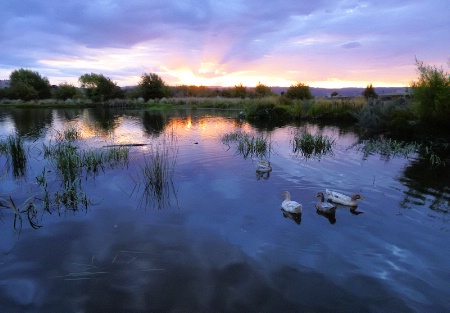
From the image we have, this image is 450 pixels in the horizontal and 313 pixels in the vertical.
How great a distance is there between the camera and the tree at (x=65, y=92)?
80.6 meters

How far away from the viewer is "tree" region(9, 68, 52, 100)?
75.5 meters

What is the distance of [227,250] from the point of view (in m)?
6.50

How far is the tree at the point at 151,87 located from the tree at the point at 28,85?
94.1 feet

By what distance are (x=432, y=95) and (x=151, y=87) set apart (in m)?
69.2

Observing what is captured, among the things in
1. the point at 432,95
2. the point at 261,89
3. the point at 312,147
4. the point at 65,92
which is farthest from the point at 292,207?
the point at 65,92

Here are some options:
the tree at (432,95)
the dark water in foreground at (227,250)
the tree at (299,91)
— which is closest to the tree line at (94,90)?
the tree at (299,91)

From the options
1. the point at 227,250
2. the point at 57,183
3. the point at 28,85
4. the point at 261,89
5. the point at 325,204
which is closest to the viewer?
the point at 227,250

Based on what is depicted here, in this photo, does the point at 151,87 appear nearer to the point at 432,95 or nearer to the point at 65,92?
the point at 65,92

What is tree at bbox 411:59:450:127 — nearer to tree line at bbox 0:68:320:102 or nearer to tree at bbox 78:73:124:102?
tree line at bbox 0:68:320:102

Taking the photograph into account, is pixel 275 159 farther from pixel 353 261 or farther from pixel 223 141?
pixel 353 261

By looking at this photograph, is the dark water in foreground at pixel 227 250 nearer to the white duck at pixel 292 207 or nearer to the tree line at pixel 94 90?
the white duck at pixel 292 207

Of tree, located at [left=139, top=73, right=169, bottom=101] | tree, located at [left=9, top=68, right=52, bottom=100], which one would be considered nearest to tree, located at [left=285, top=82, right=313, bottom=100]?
tree, located at [left=139, top=73, right=169, bottom=101]

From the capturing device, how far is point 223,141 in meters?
20.2

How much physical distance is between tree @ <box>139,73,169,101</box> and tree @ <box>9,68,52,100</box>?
94.1ft
